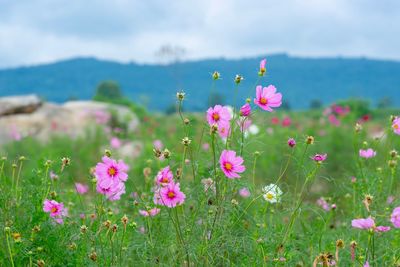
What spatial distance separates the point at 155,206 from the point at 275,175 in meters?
4.29

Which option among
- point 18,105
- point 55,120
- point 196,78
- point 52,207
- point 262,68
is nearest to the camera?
point 262,68

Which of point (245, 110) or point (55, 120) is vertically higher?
point (245, 110)

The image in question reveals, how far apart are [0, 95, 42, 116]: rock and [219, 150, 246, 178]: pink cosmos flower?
10382mm

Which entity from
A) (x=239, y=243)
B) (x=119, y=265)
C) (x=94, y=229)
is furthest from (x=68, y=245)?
(x=239, y=243)

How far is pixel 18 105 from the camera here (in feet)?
38.8

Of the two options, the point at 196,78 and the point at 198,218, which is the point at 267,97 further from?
the point at 196,78

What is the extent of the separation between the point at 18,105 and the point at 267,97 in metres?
10.4

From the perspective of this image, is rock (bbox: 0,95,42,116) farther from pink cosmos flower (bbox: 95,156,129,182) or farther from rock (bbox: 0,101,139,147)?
pink cosmos flower (bbox: 95,156,129,182)

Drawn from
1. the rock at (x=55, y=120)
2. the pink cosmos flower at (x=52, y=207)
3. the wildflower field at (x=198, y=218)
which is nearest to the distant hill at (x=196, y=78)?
the rock at (x=55, y=120)

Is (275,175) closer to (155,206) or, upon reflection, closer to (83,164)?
(83,164)

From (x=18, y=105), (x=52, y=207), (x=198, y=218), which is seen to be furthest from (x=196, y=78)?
(x=52, y=207)

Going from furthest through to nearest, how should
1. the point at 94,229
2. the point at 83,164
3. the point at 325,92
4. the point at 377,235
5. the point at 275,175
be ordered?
the point at 325,92 → the point at 83,164 → the point at 275,175 → the point at 377,235 → the point at 94,229

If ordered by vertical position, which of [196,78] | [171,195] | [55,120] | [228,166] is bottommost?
[196,78]

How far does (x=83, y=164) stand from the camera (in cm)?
762
